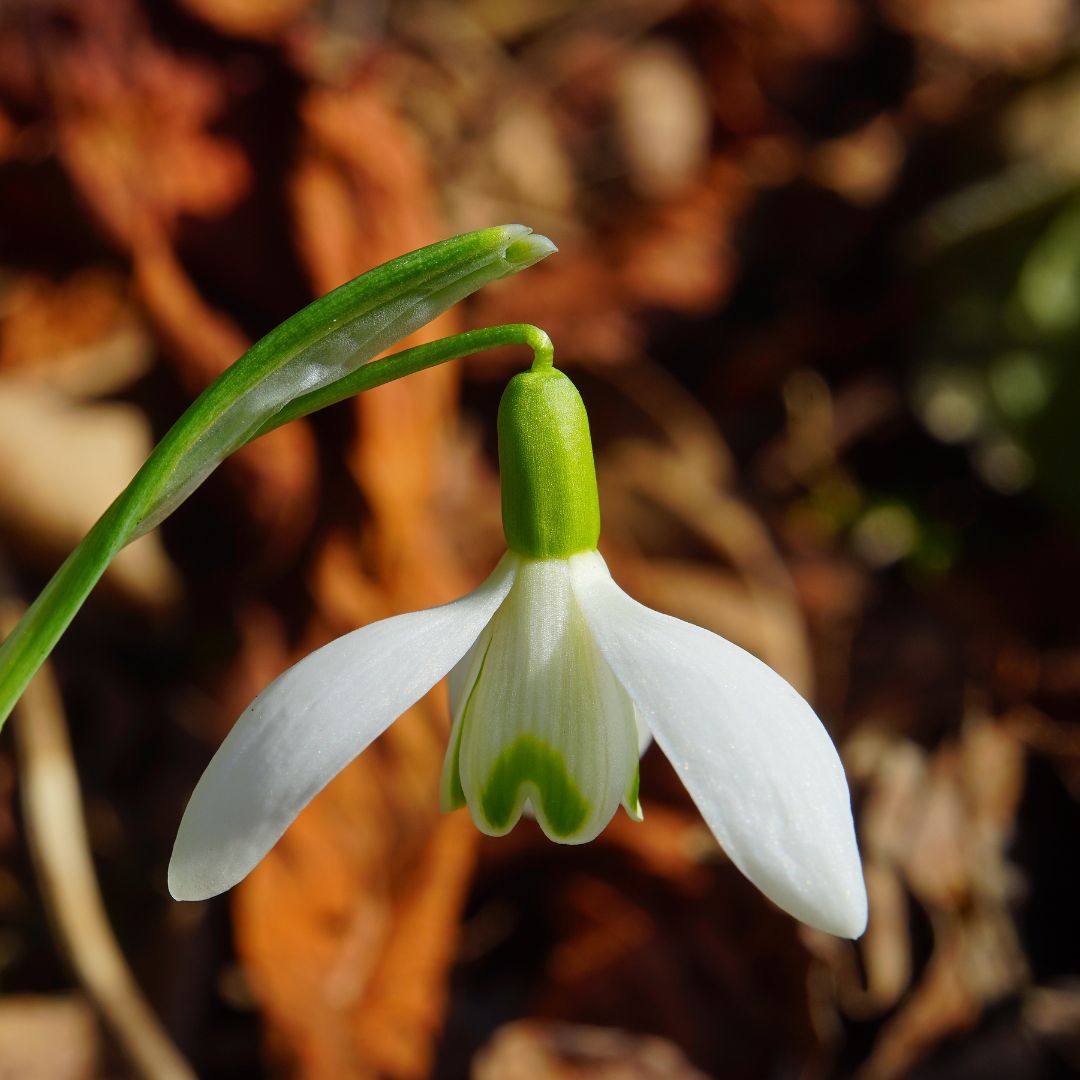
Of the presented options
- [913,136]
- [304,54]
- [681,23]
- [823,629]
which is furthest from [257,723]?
[681,23]

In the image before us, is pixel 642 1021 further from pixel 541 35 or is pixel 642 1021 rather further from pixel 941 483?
pixel 541 35

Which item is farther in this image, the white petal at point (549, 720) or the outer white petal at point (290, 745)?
the white petal at point (549, 720)

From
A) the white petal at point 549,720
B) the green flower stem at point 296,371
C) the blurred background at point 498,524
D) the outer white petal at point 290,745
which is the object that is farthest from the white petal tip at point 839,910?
the blurred background at point 498,524

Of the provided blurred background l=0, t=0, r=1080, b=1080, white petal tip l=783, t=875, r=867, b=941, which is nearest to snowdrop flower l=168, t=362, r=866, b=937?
white petal tip l=783, t=875, r=867, b=941

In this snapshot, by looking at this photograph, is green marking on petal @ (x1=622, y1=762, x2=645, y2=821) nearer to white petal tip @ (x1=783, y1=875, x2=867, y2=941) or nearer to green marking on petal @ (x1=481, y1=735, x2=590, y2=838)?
green marking on petal @ (x1=481, y1=735, x2=590, y2=838)

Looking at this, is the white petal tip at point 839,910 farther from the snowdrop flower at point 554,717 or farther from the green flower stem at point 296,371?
the green flower stem at point 296,371

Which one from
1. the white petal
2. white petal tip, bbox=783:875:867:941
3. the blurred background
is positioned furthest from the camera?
the blurred background
